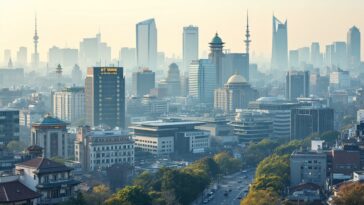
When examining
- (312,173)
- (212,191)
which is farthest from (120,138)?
(312,173)

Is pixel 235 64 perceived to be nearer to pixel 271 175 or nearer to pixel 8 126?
pixel 8 126

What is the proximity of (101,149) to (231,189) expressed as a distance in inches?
570

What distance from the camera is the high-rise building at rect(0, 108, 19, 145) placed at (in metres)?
72.1

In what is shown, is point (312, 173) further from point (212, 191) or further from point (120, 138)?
point (120, 138)

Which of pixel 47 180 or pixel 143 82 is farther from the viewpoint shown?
pixel 143 82

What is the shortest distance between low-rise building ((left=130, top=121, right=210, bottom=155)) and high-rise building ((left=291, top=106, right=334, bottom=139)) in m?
12.1

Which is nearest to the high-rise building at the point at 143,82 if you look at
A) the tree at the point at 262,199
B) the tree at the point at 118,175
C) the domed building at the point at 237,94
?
the domed building at the point at 237,94

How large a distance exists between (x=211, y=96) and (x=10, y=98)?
36.4 meters

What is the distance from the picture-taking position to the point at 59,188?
1529 inches

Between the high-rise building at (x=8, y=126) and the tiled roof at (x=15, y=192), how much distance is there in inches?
1405

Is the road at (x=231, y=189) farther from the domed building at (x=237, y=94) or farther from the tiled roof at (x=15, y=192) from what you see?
the domed building at (x=237, y=94)

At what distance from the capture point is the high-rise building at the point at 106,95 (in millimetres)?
97750

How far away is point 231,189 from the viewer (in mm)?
60688

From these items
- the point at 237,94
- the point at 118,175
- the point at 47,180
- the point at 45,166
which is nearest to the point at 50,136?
the point at 118,175
